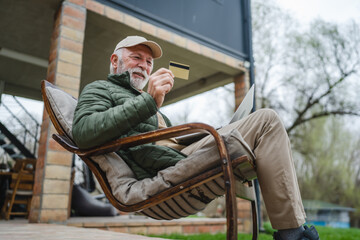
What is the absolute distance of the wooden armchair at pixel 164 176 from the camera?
1.13m

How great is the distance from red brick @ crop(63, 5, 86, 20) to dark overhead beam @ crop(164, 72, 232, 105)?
2837mm

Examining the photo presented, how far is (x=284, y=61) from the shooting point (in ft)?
Result: 39.0

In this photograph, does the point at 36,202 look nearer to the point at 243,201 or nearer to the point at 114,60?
the point at 114,60

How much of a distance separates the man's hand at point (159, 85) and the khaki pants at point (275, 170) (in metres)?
0.38

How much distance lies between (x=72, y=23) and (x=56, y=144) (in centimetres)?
137

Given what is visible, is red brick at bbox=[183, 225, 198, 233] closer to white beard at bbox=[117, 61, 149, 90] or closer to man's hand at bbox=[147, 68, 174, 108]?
white beard at bbox=[117, 61, 149, 90]

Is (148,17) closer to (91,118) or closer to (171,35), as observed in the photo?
(171,35)

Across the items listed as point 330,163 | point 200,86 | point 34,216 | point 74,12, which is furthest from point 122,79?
point 330,163

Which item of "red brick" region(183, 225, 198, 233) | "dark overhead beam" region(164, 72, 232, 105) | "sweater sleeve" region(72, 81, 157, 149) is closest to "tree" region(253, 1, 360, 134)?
"dark overhead beam" region(164, 72, 232, 105)

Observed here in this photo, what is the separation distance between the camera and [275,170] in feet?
3.98

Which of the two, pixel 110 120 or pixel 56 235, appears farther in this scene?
pixel 56 235

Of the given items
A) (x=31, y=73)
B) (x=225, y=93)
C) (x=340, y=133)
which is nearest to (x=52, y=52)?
(x=31, y=73)

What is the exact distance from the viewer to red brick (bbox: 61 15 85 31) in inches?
135

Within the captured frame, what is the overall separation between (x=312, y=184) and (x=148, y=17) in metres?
17.0
